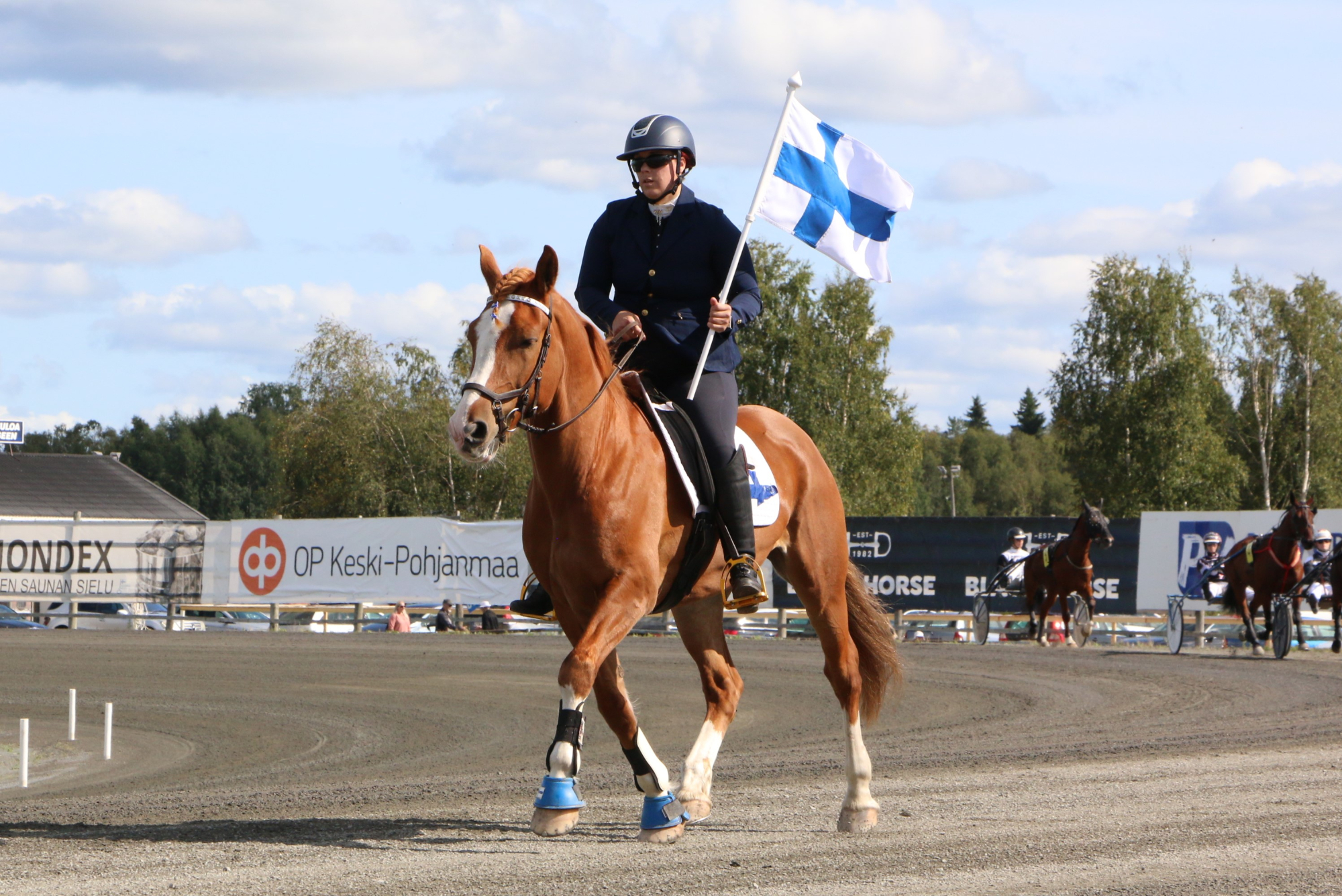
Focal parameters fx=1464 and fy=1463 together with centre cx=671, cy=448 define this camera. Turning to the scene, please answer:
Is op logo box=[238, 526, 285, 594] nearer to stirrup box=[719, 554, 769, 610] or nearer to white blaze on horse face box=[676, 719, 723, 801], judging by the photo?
stirrup box=[719, 554, 769, 610]

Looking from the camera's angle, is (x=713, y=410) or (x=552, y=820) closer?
(x=552, y=820)

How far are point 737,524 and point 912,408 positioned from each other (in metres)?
48.9

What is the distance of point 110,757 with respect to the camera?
11398mm

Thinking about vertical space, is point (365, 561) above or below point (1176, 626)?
above

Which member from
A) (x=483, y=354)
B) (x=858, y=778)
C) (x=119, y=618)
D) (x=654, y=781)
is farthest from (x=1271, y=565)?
(x=119, y=618)

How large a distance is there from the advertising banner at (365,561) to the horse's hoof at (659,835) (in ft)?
74.4

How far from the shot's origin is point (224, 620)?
32.5 m

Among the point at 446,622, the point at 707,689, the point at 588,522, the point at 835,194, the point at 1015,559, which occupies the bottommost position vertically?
the point at 446,622

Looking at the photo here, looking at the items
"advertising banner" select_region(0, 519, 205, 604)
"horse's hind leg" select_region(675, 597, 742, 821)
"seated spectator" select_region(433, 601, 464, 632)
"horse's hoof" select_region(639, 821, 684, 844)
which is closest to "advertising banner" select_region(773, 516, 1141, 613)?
"seated spectator" select_region(433, 601, 464, 632)

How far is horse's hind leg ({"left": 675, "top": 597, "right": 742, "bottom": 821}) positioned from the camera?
676cm

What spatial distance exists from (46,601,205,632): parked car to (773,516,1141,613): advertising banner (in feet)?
42.5

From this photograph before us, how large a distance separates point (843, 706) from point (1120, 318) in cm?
4649

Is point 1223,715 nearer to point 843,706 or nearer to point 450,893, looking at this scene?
point 843,706

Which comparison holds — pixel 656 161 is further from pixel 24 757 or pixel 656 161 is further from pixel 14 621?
pixel 14 621
